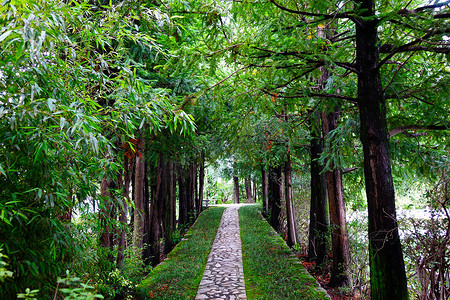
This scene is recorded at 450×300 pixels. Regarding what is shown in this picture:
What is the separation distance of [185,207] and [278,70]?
1311 cm

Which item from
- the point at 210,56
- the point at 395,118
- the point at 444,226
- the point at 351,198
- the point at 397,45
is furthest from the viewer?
the point at 351,198

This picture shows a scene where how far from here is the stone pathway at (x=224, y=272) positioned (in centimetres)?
591

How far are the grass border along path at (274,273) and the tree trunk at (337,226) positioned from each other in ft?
1.81

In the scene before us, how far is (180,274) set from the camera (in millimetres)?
6977

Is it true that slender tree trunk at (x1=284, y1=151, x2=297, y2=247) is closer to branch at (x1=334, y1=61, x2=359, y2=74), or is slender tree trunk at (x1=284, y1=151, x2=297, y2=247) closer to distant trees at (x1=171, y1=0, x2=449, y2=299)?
distant trees at (x1=171, y1=0, x2=449, y2=299)

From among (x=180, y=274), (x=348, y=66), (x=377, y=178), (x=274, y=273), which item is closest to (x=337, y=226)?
(x=274, y=273)

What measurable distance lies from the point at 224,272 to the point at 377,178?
200 inches

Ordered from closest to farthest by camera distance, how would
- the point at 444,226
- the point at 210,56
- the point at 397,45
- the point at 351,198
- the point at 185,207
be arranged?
the point at 444,226 → the point at 397,45 → the point at 210,56 → the point at 351,198 → the point at 185,207

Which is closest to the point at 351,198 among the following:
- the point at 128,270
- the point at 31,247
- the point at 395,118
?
the point at 395,118

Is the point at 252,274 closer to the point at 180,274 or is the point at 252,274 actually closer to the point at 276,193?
the point at 180,274

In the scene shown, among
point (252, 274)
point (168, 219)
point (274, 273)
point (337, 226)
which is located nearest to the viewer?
point (337, 226)

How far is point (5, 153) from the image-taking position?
2.28 m

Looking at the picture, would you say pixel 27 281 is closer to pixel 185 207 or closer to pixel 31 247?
pixel 31 247

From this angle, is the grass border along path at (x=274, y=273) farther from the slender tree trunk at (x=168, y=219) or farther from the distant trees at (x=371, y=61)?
the slender tree trunk at (x=168, y=219)
